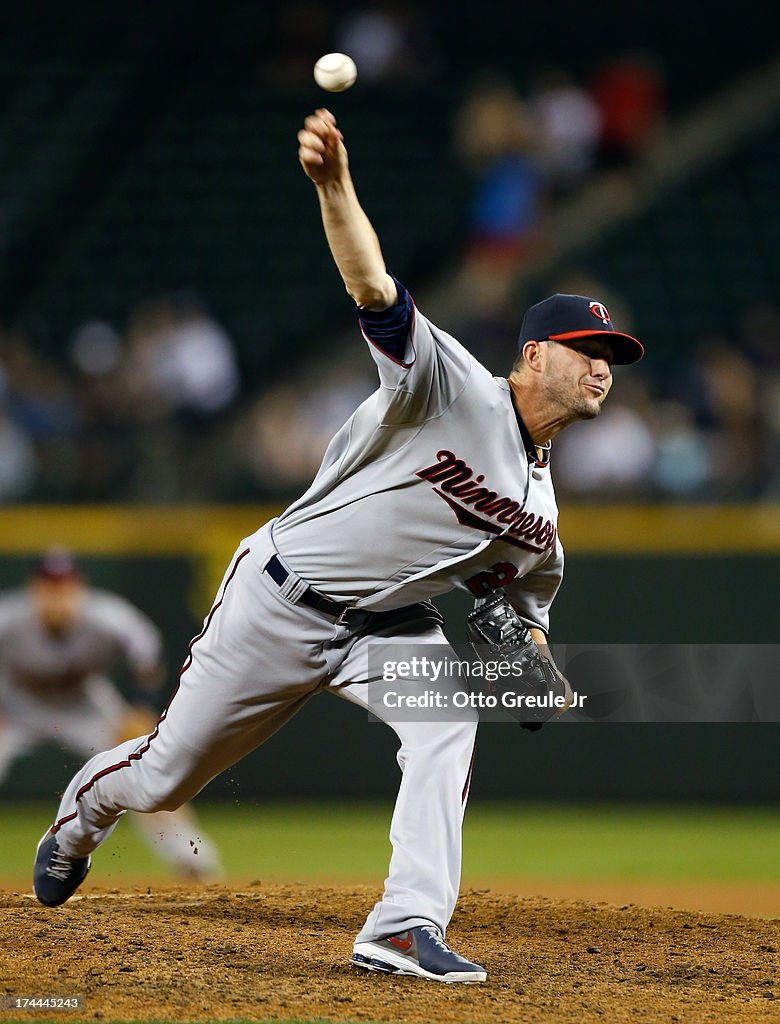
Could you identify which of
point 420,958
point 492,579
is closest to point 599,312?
point 492,579

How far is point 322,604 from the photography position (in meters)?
4.27

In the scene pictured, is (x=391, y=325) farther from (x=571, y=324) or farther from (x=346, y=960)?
(x=346, y=960)

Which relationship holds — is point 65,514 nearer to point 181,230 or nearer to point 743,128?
point 181,230

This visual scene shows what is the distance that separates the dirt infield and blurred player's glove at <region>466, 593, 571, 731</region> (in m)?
0.71

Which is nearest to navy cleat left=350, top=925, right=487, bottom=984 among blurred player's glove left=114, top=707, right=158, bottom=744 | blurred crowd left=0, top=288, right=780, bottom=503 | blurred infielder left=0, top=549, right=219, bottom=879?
blurred player's glove left=114, top=707, right=158, bottom=744

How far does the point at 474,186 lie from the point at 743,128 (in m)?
2.44

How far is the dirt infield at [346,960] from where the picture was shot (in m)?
3.86

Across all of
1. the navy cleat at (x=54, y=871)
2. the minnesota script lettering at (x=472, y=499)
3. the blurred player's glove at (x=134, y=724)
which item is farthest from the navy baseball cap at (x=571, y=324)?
the blurred player's glove at (x=134, y=724)

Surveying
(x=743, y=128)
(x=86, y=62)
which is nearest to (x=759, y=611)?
(x=743, y=128)

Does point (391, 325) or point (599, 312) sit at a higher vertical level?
point (599, 312)

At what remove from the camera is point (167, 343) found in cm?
1034

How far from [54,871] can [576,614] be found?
4.64 m

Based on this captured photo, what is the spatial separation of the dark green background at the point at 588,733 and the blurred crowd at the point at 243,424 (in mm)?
474

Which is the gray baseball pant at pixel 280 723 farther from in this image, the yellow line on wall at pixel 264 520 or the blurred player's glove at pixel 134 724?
the yellow line on wall at pixel 264 520
